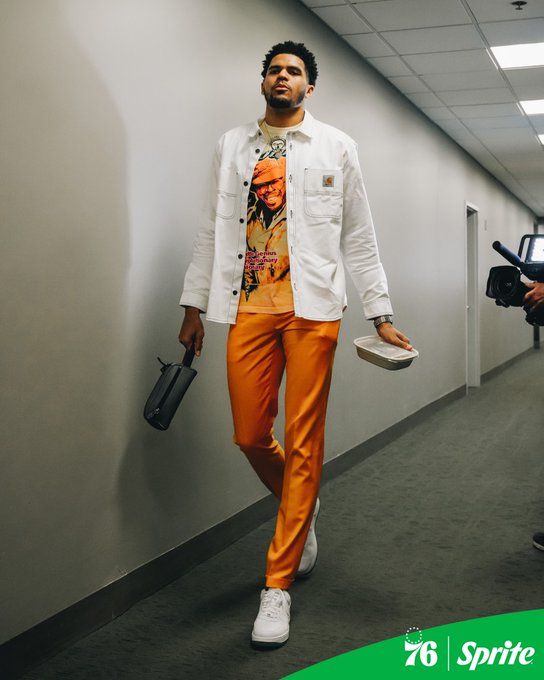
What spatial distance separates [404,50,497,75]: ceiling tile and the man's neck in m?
2.79

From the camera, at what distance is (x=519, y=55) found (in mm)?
4988

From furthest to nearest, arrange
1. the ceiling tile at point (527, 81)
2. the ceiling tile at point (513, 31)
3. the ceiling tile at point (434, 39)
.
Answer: the ceiling tile at point (527, 81), the ceiling tile at point (434, 39), the ceiling tile at point (513, 31)

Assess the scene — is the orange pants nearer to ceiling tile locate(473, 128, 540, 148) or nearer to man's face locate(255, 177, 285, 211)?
man's face locate(255, 177, 285, 211)

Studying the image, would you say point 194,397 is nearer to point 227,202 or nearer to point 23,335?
point 227,202

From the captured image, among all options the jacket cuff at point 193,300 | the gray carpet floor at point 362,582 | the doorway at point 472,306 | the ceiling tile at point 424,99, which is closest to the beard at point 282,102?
the jacket cuff at point 193,300

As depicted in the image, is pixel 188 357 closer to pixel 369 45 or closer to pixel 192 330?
pixel 192 330

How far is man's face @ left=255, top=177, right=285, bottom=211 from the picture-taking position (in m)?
2.44

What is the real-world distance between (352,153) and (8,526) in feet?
4.84

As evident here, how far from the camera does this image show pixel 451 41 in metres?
4.70

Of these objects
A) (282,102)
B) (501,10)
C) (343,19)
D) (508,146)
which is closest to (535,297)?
(282,102)

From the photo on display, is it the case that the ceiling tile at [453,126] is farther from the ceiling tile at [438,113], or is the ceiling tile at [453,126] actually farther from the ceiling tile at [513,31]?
the ceiling tile at [513,31]

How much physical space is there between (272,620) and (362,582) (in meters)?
0.57

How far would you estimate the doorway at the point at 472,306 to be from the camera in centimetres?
891

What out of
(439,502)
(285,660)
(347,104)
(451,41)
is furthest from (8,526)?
(451,41)
